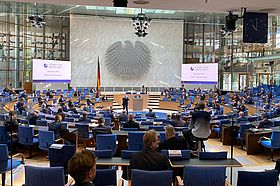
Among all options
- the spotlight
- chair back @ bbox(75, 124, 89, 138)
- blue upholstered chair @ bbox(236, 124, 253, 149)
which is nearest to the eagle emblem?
the spotlight

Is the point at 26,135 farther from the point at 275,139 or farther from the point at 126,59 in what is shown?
the point at 126,59

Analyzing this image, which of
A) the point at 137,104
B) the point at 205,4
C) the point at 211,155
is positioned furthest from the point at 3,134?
the point at 137,104

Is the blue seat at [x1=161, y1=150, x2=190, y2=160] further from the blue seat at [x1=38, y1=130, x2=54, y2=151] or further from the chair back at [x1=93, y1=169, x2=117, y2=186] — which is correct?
the blue seat at [x1=38, y1=130, x2=54, y2=151]

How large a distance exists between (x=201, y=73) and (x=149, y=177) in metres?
25.2

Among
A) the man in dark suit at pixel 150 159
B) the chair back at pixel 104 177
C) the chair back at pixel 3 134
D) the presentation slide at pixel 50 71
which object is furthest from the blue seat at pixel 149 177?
the presentation slide at pixel 50 71

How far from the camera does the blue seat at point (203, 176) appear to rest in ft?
14.2

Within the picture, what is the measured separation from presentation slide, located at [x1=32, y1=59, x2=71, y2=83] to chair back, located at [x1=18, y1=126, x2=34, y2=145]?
53.4ft

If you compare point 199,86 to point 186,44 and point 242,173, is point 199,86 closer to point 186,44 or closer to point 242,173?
point 186,44

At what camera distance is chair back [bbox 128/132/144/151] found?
794 centimetres

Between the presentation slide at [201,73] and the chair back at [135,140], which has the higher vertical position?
the presentation slide at [201,73]

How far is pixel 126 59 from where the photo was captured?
30953 millimetres

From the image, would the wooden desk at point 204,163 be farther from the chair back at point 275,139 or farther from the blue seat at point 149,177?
the chair back at point 275,139

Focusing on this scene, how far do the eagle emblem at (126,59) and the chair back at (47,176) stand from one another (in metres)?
26.9

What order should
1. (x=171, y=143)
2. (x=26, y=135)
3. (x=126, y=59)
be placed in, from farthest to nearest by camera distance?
1. (x=126, y=59)
2. (x=26, y=135)
3. (x=171, y=143)
